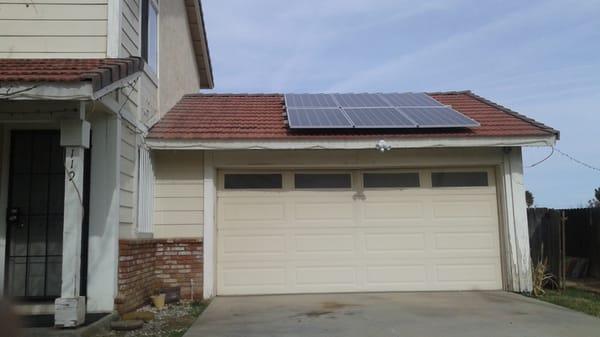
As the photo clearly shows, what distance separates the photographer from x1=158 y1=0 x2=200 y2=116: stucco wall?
33.0 feet

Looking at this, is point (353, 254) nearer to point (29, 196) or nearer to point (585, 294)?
point (585, 294)

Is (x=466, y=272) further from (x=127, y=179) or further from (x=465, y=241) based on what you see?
(x=127, y=179)

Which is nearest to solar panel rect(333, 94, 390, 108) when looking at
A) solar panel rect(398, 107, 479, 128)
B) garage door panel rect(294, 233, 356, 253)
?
solar panel rect(398, 107, 479, 128)

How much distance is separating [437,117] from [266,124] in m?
3.11

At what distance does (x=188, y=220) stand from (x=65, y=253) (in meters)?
3.17

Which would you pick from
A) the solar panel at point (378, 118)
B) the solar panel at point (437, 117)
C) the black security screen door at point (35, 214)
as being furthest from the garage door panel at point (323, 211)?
the black security screen door at point (35, 214)

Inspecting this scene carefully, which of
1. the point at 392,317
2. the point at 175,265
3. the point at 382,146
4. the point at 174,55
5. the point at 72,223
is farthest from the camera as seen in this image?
the point at 174,55

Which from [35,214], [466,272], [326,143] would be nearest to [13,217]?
[35,214]

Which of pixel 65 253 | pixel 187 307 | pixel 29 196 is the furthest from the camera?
pixel 187 307

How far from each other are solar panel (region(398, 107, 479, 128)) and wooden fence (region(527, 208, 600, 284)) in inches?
104

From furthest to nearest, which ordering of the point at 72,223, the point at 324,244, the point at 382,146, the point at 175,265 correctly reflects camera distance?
1. the point at 324,244
2. the point at 175,265
3. the point at 382,146
4. the point at 72,223

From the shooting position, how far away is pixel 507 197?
9.41m

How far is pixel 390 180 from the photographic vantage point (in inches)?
381

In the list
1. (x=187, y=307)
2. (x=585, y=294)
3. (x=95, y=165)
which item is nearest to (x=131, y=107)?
(x=95, y=165)
